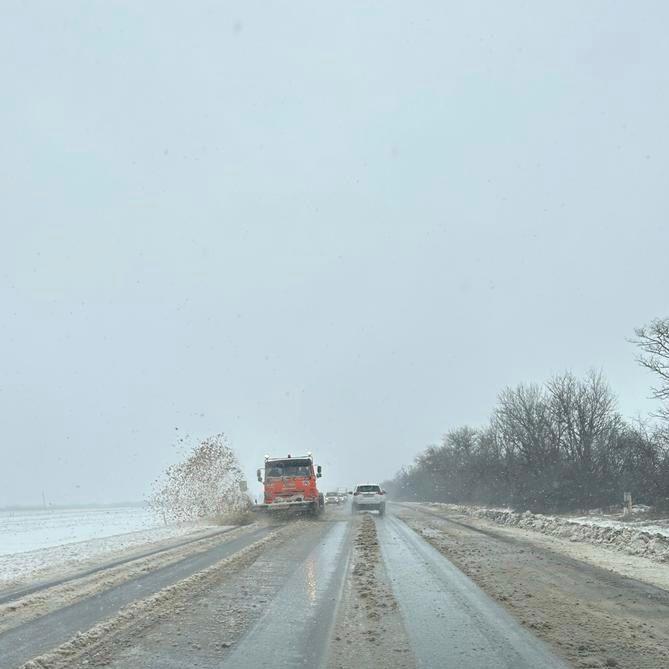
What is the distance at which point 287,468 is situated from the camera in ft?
103

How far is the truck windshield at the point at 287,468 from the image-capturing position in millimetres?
31438

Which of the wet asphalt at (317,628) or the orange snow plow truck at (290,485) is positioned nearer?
the wet asphalt at (317,628)

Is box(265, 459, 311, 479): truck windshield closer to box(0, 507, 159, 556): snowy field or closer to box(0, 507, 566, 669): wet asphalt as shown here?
box(0, 507, 159, 556): snowy field

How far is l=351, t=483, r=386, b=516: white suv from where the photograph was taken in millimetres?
39750

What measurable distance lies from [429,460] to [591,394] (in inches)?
2700

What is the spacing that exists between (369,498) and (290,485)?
33.2 ft

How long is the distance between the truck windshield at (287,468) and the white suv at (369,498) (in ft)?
30.6

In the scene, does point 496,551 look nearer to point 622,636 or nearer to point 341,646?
point 622,636

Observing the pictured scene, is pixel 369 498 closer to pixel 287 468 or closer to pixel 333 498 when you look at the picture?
pixel 287 468

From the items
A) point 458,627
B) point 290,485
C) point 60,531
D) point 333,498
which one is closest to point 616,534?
point 458,627

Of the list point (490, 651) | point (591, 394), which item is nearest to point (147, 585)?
point (490, 651)

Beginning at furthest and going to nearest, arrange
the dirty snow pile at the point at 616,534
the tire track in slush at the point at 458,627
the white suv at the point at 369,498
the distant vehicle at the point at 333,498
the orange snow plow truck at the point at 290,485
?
the distant vehicle at the point at 333,498
the white suv at the point at 369,498
the orange snow plow truck at the point at 290,485
the dirty snow pile at the point at 616,534
the tire track in slush at the point at 458,627

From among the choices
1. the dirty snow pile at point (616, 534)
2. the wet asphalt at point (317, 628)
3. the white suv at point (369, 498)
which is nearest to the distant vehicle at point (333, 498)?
the white suv at point (369, 498)

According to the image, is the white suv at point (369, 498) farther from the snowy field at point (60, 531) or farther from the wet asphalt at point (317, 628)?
the wet asphalt at point (317, 628)
